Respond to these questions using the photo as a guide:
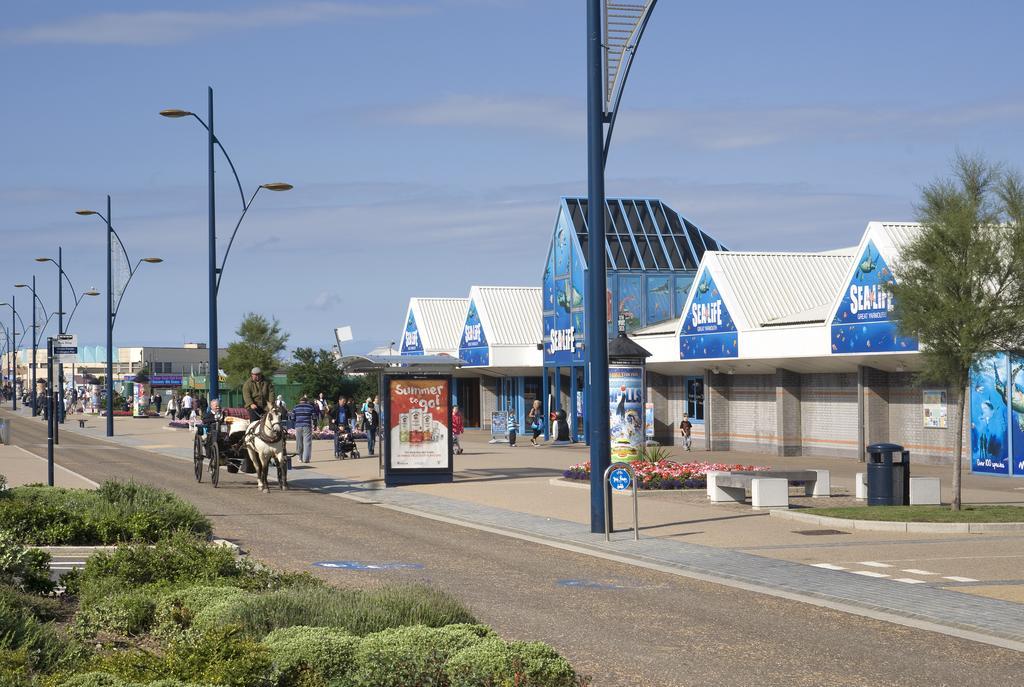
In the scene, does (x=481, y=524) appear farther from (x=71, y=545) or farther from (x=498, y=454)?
(x=498, y=454)

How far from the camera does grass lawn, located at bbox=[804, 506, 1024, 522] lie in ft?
62.7

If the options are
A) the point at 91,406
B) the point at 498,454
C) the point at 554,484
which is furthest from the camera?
the point at 91,406

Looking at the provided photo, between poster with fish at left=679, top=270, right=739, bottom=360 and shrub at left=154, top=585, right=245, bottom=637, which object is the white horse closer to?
shrub at left=154, top=585, right=245, bottom=637

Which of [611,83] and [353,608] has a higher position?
[611,83]

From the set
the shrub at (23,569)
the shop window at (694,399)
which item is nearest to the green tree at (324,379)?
the shop window at (694,399)

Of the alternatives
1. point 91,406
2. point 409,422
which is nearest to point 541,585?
point 409,422

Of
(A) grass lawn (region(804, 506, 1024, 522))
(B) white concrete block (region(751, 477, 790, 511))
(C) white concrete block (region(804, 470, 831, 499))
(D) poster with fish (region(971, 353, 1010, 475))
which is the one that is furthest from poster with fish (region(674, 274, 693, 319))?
(A) grass lawn (region(804, 506, 1024, 522))

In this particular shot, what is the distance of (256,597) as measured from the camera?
31.4 feet

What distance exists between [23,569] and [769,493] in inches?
528

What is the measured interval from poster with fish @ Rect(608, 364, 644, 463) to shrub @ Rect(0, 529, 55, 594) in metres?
16.6

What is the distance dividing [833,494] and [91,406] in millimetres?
80910

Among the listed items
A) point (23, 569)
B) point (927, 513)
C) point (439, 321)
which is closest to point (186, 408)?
point (439, 321)

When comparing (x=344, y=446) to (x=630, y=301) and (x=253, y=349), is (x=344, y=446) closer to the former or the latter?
(x=630, y=301)

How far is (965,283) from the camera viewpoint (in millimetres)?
20141
